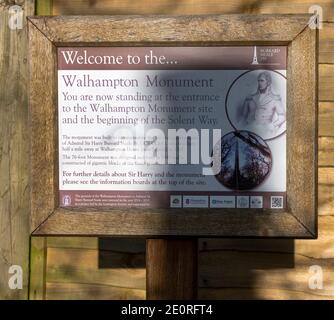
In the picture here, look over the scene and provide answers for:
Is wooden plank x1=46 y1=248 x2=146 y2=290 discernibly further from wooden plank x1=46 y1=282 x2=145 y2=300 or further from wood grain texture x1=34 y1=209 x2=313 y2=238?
wood grain texture x1=34 y1=209 x2=313 y2=238

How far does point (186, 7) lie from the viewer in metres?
2.95

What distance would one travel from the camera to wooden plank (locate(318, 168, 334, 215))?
2938 millimetres

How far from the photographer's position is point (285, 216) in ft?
6.60

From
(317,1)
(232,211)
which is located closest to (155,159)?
(232,211)

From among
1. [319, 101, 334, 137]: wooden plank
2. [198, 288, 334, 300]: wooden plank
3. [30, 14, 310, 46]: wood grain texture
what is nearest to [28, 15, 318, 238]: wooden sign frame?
[30, 14, 310, 46]: wood grain texture

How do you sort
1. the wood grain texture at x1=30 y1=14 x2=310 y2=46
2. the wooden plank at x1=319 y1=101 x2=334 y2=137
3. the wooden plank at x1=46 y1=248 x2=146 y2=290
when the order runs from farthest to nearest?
the wooden plank at x1=46 y1=248 x2=146 y2=290, the wooden plank at x1=319 y1=101 x2=334 y2=137, the wood grain texture at x1=30 y1=14 x2=310 y2=46

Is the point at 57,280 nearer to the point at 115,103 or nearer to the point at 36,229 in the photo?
the point at 36,229

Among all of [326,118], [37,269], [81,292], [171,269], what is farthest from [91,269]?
[326,118]

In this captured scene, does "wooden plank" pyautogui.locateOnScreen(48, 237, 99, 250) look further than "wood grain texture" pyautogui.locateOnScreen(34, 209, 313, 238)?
Yes

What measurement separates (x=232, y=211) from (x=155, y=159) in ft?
0.95

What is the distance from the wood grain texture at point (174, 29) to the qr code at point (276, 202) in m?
0.49

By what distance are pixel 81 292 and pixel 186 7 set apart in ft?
4.62

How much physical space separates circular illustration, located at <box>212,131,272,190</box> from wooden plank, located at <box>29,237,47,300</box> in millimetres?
1291

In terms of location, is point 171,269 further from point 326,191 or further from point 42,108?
point 326,191
